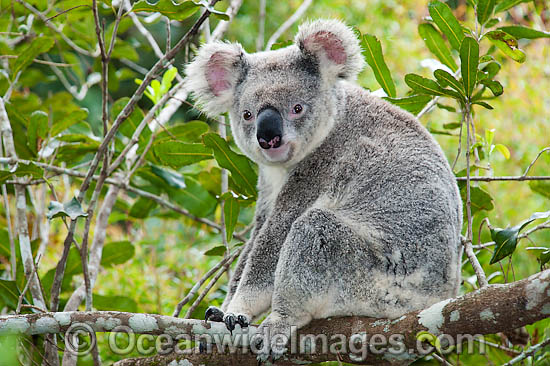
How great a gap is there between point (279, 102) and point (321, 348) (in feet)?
5.00

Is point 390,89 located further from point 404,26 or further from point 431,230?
point 404,26

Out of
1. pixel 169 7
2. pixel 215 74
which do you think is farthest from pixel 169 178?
pixel 169 7

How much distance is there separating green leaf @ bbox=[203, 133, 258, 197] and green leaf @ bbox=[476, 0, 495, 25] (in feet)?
5.66

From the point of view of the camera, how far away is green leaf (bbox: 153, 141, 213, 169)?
3.85m

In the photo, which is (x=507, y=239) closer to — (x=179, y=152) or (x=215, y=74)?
(x=179, y=152)

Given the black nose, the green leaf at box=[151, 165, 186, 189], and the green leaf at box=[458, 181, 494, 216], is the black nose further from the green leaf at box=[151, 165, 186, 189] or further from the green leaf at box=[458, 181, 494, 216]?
the green leaf at box=[458, 181, 494, 216]

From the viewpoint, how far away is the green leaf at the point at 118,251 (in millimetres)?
4328

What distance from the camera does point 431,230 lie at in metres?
3.14

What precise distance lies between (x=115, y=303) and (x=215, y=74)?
1.70m

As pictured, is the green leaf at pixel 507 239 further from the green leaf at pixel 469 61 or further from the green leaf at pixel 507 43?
the green leaf at pixel 507 43

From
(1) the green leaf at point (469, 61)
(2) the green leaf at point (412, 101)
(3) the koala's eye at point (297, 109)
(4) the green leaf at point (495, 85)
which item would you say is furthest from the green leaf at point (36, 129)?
(4) the green leaf at point (495, 85)

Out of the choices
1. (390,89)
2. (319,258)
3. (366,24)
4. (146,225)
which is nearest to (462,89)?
(390,89)

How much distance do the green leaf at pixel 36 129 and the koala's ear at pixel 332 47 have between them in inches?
71.0

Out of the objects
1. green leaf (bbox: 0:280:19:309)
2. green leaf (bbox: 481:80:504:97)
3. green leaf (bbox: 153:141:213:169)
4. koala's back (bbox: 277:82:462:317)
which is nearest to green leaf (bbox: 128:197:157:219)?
green leaf (bbox: 153:141:213:169)
